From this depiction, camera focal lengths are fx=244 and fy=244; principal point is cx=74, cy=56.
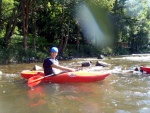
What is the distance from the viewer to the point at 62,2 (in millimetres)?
22531

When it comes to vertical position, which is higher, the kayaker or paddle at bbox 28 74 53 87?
the kayaker

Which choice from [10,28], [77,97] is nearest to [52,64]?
[77,97]

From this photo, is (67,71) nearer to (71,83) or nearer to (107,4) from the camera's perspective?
(71,83)

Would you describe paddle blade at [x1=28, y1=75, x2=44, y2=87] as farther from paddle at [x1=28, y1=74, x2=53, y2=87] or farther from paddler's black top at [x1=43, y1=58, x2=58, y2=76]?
paddler's black top at [x1=43, y1=58, x2=58, y2=76]

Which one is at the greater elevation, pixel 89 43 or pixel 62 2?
pixel 62 2

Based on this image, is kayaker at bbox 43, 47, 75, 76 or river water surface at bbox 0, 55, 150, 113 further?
kayaker at bbox 43, 47, 75, 76

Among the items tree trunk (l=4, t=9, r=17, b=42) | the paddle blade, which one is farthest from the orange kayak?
tree trunk (l=4, t=9, r=17, b=42)

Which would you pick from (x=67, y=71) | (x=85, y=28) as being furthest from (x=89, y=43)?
(x=67, y=71)

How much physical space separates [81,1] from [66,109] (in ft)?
61.6

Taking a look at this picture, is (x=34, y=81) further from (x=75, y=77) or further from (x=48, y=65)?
(x=75, y=77)

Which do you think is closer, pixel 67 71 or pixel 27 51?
pixel 67 71

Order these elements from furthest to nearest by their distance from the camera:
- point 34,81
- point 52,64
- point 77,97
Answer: point 52,64, point 34,81, point 77,97

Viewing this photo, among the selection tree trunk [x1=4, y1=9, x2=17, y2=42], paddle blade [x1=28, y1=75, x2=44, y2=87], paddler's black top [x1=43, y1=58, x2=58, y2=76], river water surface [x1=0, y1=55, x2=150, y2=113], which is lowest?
river water surface [x1=0, y1=55, x2=150, y2=113]

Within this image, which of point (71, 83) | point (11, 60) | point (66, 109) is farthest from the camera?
point (11, 60)
